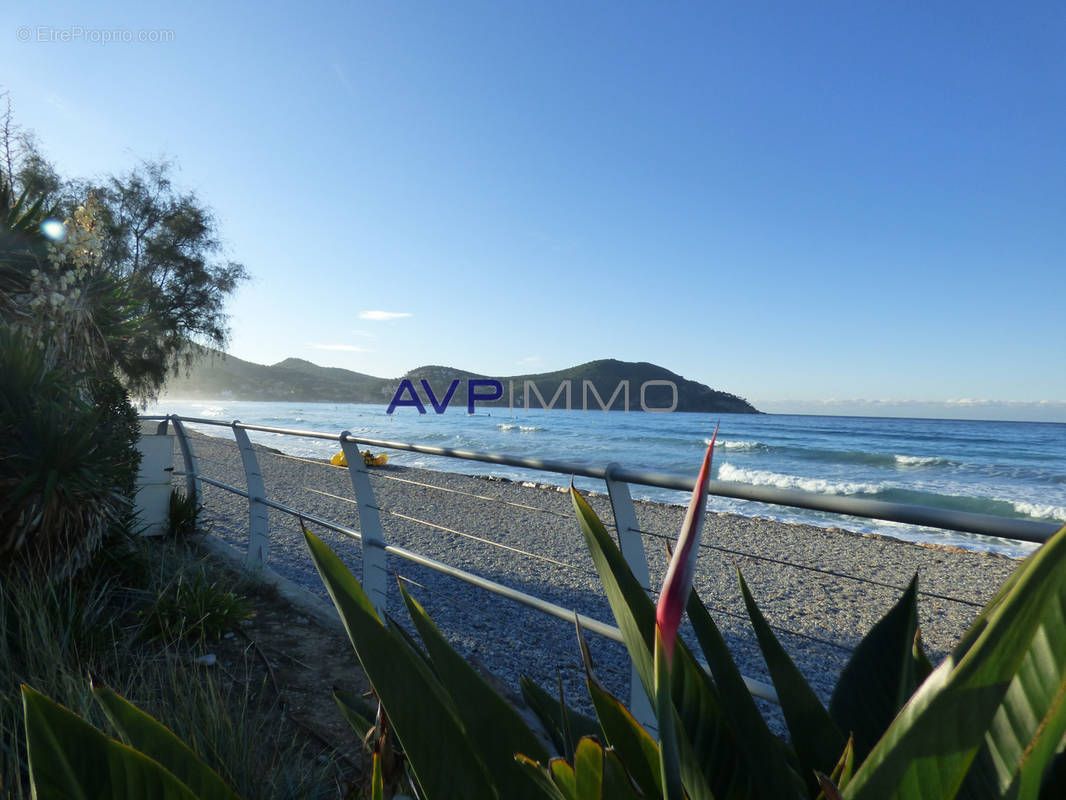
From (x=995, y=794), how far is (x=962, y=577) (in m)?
9.01

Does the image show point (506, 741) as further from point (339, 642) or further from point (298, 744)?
point (339, 642)

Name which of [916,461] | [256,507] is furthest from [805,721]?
[916,461]

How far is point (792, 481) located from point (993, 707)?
2304cm

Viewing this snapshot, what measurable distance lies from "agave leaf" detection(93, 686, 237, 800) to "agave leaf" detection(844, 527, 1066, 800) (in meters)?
0.61

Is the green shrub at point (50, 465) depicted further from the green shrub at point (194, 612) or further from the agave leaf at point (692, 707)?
the agave leaf at point (692, 707)

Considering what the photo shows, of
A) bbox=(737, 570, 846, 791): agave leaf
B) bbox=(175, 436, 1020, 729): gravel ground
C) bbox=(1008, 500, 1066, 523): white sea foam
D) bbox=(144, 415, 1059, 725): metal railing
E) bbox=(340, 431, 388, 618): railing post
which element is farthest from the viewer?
bbox=(1008, 500, 1066, 523): white sea foam

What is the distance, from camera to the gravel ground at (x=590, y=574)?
4.21 metres

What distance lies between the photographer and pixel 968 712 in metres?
0.43

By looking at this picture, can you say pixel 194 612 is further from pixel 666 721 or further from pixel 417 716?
pixel 666 721

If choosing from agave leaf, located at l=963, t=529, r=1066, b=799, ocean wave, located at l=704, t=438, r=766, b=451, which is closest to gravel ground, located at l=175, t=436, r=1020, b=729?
agave leaf, located at l=963, t=529, r=1066, b=799

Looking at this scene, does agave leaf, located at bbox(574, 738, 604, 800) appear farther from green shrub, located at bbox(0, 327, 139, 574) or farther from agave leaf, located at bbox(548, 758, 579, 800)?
green shrub, located at bbox(0, 327, 139, 574)

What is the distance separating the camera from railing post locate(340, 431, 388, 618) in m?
3.34

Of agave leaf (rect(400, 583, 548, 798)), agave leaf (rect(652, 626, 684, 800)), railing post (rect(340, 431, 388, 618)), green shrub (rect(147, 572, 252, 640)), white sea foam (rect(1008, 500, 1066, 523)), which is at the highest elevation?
agave leaf (rect(652, 626, 684, 800))

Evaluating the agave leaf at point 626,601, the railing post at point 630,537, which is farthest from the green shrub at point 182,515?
the agave leaf at point 626,601
